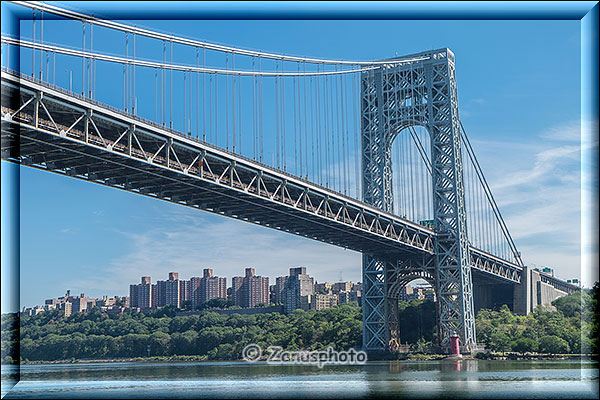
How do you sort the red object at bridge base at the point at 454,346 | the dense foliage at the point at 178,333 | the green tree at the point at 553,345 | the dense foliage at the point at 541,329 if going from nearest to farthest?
the red object at bridge base at the point at 454,346, the green tree at the point at 553,345, the dense foliage at the point at 541,329, the dense foliage at the point at 178,333

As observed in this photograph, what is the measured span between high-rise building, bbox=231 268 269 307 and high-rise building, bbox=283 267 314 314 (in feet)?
9.57

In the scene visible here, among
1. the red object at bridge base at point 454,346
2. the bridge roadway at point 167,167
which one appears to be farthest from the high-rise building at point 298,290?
the bridge roadway at point 167,167

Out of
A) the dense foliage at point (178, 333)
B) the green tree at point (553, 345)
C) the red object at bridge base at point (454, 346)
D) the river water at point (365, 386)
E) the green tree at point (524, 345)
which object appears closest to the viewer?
the river water at point (365, 386)

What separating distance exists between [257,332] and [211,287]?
34.0 meters

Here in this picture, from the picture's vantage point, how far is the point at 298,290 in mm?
115000

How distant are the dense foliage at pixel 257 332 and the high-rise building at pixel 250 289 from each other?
10.2m

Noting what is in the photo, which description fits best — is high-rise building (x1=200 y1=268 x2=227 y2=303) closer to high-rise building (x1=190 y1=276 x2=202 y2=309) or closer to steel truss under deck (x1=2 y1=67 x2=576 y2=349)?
high-rise building (x1=190 y1=276 x2=202 y2=309)

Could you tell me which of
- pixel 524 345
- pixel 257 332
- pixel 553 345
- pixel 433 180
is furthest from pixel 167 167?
pixel 257 332

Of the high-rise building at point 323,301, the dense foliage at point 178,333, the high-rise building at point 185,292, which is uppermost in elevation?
the high-rise building at point 185,292

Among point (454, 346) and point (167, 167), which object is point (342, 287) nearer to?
point (454, 346)

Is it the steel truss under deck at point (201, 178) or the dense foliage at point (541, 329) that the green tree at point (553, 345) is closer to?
the dense foliage at point (541, 329)

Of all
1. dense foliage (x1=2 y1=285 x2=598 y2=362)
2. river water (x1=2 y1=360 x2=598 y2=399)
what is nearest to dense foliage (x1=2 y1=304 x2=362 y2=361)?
dense foliage (x1=2 y1=285 x2=598 y2=362)

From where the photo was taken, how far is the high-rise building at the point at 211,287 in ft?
368

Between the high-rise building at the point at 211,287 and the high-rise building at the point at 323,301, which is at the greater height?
the high-rise building at the point at 211,287
